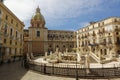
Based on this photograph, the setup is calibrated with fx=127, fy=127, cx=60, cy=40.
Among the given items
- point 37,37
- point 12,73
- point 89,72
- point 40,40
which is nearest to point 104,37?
point 40,40

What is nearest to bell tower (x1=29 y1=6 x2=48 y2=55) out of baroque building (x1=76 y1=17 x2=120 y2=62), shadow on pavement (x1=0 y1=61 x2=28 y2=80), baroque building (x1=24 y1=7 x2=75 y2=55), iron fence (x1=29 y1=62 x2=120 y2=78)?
baroque building (x1=24 y1=7 x2=75 y2=55)

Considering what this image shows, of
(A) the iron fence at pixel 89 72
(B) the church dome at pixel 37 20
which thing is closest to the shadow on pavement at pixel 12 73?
(A) the iron fence at pixel 89 72

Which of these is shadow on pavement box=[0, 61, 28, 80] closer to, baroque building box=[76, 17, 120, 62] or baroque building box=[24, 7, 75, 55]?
baroque building box=[76, 17, 120, 62]

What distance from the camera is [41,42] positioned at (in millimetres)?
54344

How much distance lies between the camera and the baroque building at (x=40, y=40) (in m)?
53.2

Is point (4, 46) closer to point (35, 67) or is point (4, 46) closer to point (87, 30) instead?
point (35, 67)

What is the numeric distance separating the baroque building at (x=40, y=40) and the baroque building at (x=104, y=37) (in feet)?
42.9

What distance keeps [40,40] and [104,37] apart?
2680cm

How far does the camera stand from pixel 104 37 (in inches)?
1537

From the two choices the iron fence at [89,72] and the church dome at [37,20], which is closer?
the iron fence at [89,72]

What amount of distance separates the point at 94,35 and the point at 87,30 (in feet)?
14.6

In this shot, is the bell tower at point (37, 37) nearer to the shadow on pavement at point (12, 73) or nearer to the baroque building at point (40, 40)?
the baroque building at point (40, 40)

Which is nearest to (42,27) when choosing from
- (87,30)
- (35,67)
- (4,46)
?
(87,30)

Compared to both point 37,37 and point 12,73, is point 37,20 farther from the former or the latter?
point 12,73
